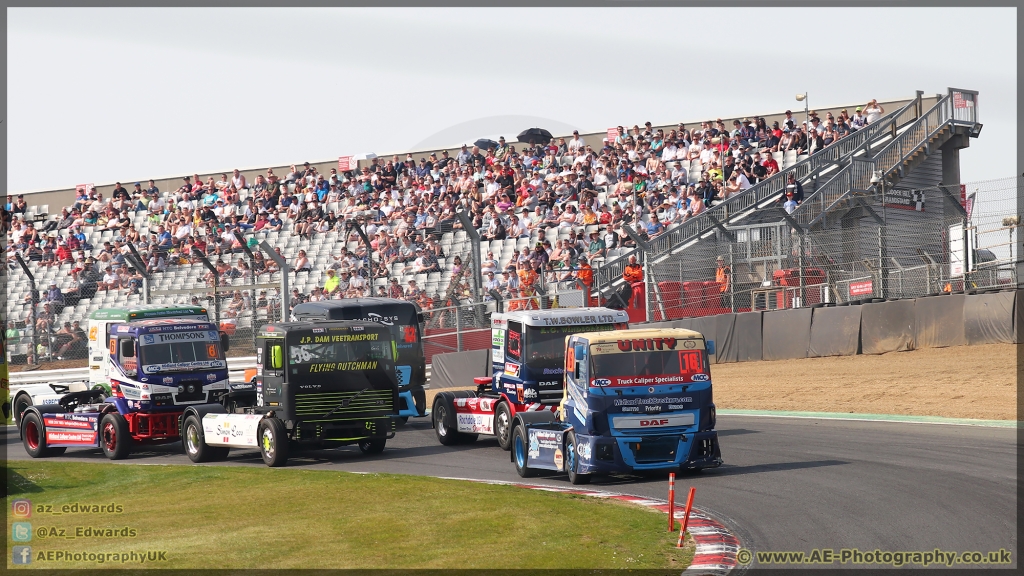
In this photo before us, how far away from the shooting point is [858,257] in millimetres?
23172

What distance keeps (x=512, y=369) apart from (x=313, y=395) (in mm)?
3008

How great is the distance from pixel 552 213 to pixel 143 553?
2184cm

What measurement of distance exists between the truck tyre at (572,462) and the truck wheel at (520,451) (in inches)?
32.6

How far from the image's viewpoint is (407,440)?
1933cm

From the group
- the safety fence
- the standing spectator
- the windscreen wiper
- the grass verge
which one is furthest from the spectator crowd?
the grass verge

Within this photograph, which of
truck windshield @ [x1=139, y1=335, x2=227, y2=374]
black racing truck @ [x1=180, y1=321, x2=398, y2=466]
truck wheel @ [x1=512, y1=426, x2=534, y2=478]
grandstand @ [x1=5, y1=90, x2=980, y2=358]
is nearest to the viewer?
truck wheel @ [x1=512, y1=426, x2=534, y2=478]

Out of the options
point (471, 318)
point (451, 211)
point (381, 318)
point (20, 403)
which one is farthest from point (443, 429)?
point (451, 211)

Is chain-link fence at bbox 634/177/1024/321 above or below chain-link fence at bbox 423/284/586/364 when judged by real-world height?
above

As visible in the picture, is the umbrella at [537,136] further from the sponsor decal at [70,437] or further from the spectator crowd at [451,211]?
the sponsor decal at [70,437]

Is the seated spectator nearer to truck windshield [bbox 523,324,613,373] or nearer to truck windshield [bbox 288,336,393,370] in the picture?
truck windshield [bbox 288,336,393,370]

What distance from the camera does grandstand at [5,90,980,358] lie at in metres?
27.3

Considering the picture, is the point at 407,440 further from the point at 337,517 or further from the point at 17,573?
the point at 17,573

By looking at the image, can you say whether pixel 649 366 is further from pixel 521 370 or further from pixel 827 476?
pixel 521 370

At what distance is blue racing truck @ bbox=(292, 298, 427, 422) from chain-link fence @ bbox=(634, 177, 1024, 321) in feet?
20.7
